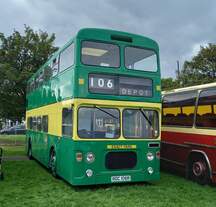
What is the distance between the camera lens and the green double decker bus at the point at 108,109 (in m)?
9.61

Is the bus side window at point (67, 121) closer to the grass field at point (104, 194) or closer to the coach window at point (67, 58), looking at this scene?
the coach window at point (67, 58)

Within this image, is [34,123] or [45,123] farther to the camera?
[34,123]

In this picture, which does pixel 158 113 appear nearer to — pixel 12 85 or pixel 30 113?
pixel 30 113

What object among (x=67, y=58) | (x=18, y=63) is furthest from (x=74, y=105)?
(x=18, y=63)

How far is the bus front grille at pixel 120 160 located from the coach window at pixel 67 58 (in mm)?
2670

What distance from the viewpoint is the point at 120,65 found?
33.3ft

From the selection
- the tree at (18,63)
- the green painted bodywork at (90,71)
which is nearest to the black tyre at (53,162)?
the green painted bodywork at (90,71)

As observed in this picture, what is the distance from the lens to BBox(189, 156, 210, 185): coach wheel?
1077 cm

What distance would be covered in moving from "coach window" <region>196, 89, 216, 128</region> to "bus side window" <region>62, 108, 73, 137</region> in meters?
3.80

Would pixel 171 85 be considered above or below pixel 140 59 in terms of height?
above

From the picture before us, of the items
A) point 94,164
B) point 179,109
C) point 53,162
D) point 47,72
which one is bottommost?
point 53,162

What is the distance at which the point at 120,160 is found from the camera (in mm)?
10125

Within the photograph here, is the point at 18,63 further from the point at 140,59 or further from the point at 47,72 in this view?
the point at 140,59

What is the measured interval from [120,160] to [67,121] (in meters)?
Answer: 1.76
